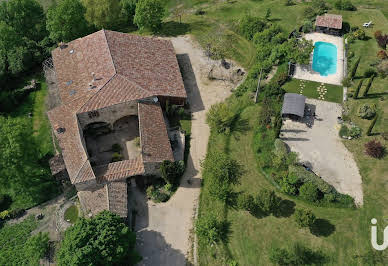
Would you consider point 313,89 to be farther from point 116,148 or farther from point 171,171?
point 116,148

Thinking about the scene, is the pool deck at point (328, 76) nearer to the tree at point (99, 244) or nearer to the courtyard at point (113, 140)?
the courtyard at point (113, 140)

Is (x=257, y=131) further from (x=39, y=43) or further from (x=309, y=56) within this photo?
(x=39, y=43)

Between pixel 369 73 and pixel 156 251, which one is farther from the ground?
pixel 369 73

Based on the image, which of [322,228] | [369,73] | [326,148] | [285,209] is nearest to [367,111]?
[326,148]

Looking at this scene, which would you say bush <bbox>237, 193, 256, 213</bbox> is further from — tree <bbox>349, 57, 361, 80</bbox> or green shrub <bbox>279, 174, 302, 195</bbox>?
tree <bbox>349, 57, 361, 80</bbox>


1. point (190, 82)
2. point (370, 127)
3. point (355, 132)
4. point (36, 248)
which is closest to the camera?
point (36, 248)

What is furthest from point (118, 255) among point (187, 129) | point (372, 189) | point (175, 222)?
point (372, 189)
